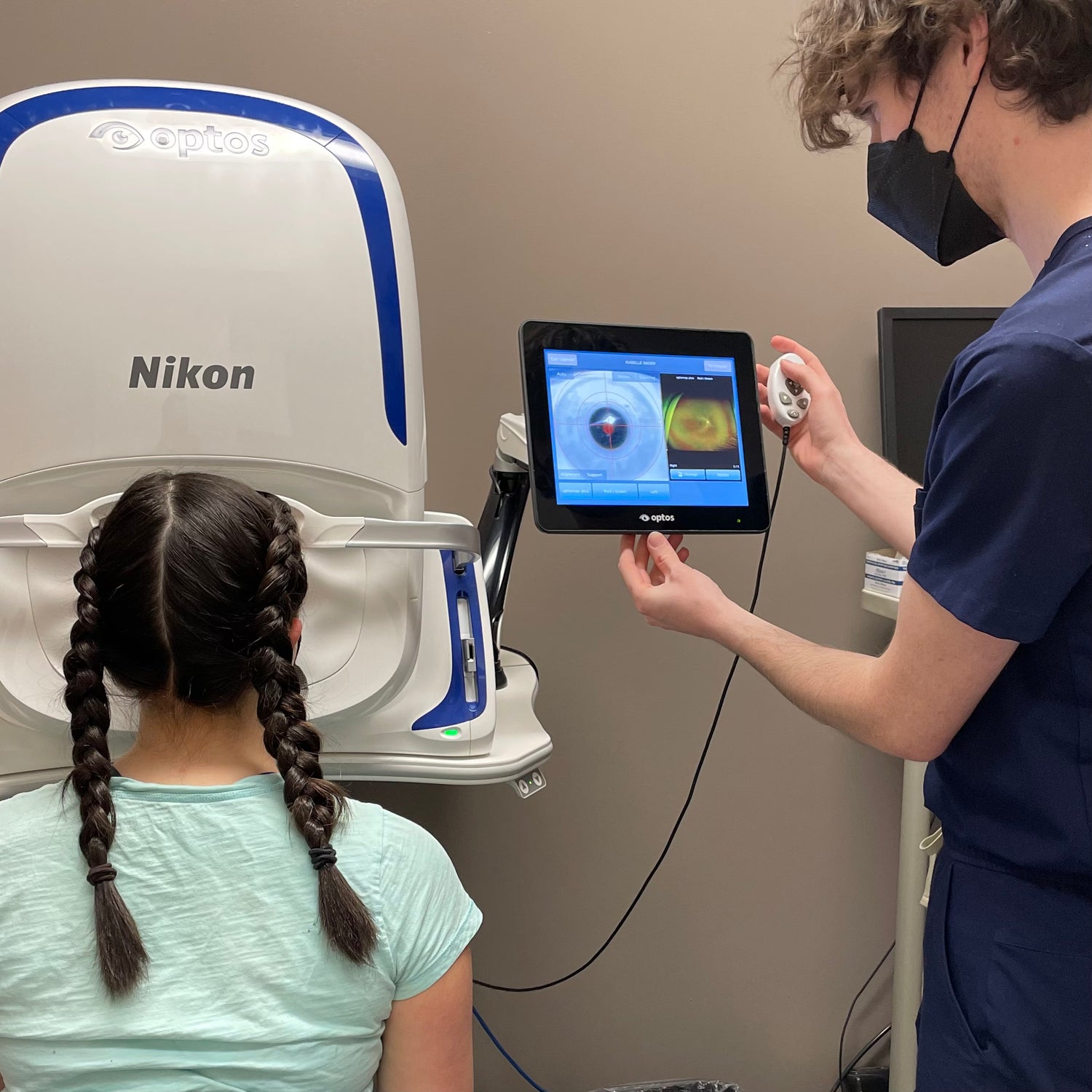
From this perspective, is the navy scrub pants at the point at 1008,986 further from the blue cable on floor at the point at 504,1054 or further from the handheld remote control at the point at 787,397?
the blue cable on floor at the point at 504,1054

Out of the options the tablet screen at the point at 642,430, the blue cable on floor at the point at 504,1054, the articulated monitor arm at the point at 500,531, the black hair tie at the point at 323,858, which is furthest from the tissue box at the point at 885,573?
the black hair tie at the point at 323,858

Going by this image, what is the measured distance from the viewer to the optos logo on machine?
1.06 metres

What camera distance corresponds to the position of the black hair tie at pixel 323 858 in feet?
2.60

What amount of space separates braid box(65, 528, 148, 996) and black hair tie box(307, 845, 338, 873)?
13 centimetres

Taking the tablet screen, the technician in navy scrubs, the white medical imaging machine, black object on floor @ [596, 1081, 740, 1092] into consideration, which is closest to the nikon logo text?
the white medical imaging machine

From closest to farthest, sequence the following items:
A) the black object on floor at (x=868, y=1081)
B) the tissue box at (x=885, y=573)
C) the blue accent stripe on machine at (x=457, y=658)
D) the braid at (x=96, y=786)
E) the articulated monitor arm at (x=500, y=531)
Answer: the braid at (x=96, y=786) < the blue accent stripe on machine at (x=457, y=658) < the articulated monitor arm at (x=500, y=531) < the tissue box at (x=885, y=573) < the black object on floor at (x=868, y=1081)

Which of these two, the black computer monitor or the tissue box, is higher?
the black computer monitor

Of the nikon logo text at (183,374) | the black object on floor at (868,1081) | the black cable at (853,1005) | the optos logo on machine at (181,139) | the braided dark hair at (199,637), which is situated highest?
the optos logo on machine at (181,139)

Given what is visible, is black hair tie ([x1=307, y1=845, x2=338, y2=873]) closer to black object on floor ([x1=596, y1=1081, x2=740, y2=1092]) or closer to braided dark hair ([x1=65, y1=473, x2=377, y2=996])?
braided dark hair ([x1=65, y1=473, x2=377, y2=996])

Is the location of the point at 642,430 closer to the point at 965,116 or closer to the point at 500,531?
the point at 500,531

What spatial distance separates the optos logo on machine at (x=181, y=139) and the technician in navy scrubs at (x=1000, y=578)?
573 mm

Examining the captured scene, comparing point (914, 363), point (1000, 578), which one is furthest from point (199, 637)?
point (914, 363)

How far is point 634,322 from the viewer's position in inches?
72.6

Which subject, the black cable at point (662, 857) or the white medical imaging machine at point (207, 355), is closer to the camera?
the white medical imaging machine at point (207, 355)
